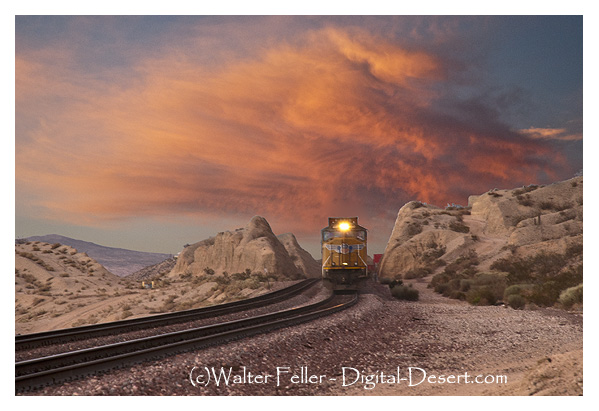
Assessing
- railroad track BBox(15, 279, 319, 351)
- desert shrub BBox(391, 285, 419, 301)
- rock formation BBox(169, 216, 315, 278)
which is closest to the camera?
railroad track BBox(15, 279, 319, 351)

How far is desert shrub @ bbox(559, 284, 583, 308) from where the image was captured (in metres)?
24.9

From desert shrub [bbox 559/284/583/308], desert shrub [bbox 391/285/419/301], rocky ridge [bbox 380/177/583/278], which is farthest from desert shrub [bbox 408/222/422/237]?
desert shrub [bbox 559/284/583/308]

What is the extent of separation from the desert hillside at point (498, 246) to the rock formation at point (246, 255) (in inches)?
590

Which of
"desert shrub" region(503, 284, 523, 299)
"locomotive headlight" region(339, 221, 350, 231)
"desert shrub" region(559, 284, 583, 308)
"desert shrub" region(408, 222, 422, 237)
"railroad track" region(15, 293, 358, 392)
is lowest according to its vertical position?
"desert shrub" region(503, 284, 523, 299)

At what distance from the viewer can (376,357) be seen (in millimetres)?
14773

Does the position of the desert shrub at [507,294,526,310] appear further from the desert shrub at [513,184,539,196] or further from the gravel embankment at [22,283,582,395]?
the desert shrub at [513,184,539,196]

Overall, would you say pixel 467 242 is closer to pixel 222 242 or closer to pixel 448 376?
pixel 222 242

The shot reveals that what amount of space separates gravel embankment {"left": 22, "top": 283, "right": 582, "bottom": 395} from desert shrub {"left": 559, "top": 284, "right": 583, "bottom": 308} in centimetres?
151

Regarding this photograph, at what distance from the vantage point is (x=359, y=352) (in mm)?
15305

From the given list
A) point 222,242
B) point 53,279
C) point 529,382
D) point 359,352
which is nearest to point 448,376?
point 529,382

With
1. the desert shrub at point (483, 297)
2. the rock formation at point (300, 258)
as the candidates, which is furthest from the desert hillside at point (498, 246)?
the rock formation at point (300, 258)

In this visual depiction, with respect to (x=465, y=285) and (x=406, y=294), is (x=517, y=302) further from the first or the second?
(x=465, y=285)

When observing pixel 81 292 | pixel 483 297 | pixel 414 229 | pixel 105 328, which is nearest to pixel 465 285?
pixel 483 297

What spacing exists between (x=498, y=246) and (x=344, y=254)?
3328 centimetres
